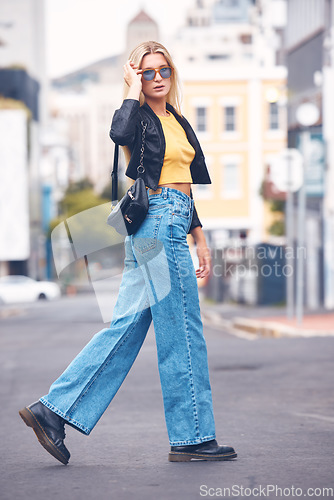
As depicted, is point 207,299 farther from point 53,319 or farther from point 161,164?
point 161,164

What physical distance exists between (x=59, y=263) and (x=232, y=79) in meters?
46.6

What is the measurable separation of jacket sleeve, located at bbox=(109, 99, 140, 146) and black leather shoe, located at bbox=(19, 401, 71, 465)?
1.15m

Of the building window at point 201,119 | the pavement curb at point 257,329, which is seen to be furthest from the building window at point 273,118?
the pavement curb at point 257,329

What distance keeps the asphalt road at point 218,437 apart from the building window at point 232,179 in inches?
1575

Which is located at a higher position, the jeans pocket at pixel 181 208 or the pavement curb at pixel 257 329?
the jeans pocket at pixel 181 208

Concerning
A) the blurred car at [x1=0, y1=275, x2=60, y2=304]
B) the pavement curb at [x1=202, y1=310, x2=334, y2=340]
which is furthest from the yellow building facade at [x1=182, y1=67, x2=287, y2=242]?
the pavement curb at [x1=202, y1=310, x2=334, y2=340]

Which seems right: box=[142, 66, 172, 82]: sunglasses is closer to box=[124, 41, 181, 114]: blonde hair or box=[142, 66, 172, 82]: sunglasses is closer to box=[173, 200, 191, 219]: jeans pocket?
box=[124, 41, 181, 114]: blonde hair

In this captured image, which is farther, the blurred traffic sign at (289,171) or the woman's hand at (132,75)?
the blurred traffic sign at (289,171)

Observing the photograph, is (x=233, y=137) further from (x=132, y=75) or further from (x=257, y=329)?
(x=132, y=75)

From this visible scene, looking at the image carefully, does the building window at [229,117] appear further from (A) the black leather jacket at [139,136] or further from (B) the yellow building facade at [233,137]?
(A) the black leather jacket at [139,136]

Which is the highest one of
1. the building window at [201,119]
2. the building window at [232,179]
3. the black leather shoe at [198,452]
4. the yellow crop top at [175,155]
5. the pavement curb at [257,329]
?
the building window at [201,119]

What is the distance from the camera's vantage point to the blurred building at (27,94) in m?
59.9

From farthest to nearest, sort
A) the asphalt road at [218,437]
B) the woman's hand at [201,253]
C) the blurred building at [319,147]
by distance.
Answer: the blurred building at [319,147]
the woman's hand at [201,253]
the asphalt road at [218,437]

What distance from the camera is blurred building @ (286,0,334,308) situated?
22.8 metres
